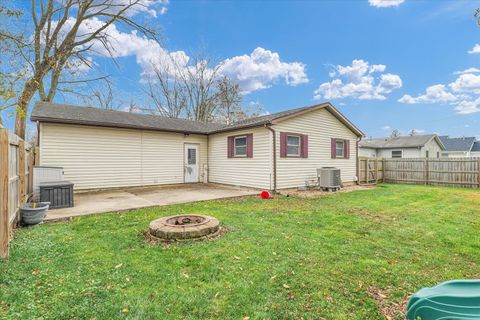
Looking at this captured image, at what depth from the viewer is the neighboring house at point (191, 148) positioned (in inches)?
375

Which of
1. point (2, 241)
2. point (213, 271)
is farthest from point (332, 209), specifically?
point (2, 241)

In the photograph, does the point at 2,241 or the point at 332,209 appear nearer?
the point at 2,241

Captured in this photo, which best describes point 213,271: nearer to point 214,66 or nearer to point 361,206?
point 361,206

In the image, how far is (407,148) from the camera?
24641 mm

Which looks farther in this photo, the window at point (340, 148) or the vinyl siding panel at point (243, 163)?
the window at point (340, 148)

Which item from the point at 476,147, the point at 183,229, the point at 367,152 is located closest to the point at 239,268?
the point at 183,229

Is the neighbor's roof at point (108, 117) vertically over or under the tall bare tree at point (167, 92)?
under

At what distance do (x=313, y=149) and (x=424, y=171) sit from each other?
7.67 metres

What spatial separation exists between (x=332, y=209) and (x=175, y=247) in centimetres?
482

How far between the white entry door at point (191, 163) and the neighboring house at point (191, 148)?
0.05 m

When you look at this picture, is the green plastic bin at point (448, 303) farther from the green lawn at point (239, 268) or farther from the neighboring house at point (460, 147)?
the neighboring house at point (460, 147)

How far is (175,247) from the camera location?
3947 mm

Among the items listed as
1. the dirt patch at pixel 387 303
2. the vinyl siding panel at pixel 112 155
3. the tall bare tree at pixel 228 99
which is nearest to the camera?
the dirt patch at pixel 387 303

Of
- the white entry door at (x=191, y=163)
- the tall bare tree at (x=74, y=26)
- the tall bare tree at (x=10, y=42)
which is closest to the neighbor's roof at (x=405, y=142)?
the white entry door at (x=191, y=163)
